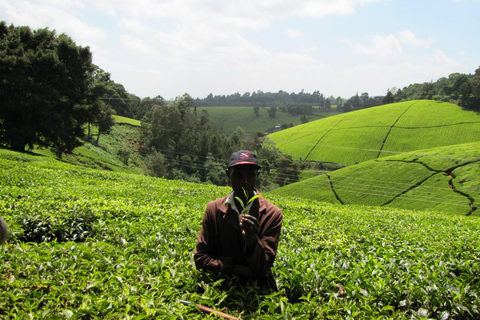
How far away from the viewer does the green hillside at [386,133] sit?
68.4 m

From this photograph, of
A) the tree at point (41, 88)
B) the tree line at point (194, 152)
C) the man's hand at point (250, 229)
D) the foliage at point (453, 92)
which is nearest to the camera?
the man's hand at point (250, 229)

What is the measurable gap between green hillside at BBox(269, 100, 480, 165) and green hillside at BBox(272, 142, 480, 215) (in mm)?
10073

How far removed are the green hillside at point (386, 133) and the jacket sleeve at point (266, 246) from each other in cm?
6888

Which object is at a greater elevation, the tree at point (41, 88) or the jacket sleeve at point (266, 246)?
the tree at point (41, 88)

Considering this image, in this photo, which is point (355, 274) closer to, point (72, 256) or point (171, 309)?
point (171, 309)

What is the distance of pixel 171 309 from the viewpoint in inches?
112

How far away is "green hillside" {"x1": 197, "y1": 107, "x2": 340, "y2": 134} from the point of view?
128125 mm

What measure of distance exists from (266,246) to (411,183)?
53475mm

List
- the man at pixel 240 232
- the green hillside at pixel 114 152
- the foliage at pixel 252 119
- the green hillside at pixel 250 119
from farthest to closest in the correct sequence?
the green hillside at pixel 250 119, the foliage at pixel 252 119, the green hillside at pixel 114 152, the man at pixel 240 232

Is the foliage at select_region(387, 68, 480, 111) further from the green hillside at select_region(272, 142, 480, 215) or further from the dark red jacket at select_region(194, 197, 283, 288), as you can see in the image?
the dark red jacket at select_region(194, 197, 283, 288)

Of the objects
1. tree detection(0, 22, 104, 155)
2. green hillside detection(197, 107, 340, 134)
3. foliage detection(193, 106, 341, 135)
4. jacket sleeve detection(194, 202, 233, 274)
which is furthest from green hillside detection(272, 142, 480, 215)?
green hillside detection(197, 107, 340, 134)

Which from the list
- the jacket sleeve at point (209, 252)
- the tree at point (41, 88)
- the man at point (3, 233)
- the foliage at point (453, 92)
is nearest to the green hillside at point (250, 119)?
the foliage at point (453, 92)

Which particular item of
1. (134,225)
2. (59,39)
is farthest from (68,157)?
(134,225)

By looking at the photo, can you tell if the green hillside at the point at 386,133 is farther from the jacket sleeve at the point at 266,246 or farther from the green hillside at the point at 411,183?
the jacket sleeve at the point at 266,246
